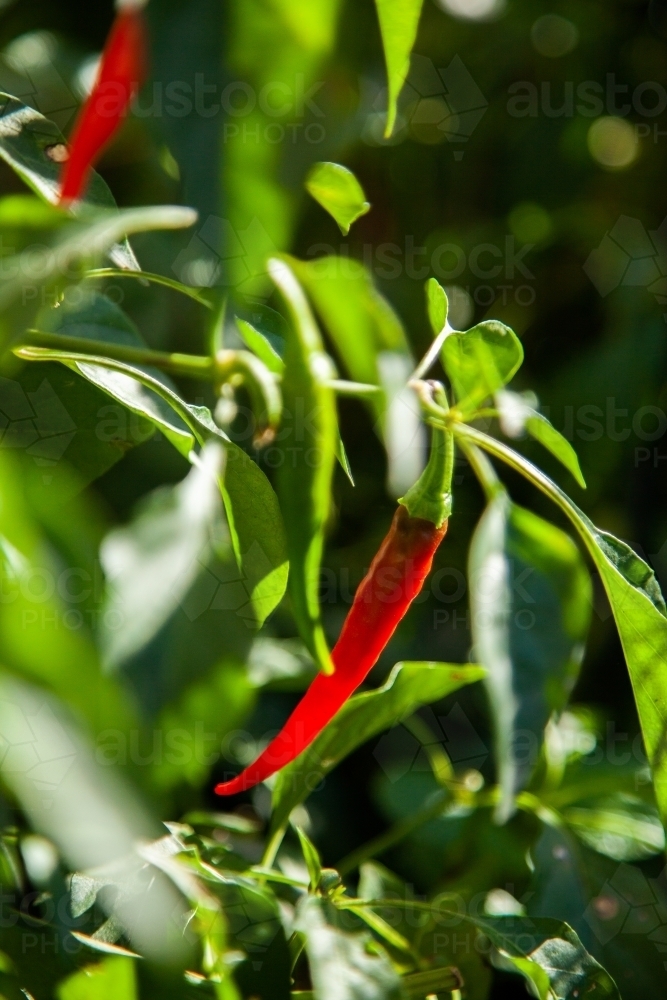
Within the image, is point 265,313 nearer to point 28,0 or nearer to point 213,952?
point 213,952

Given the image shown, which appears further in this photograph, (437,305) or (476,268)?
(476,268)

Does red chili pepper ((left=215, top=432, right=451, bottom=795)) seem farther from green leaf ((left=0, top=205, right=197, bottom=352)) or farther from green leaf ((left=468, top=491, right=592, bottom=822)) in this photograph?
green leaf ((left=0, top=205, right=197, bottom=352))

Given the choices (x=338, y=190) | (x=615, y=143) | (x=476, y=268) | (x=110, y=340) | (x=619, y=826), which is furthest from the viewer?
(x=615, y=143)

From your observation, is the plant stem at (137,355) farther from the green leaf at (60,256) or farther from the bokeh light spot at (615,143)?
the bokeh light spot at (615,143)

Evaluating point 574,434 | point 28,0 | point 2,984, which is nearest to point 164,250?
point 28,0

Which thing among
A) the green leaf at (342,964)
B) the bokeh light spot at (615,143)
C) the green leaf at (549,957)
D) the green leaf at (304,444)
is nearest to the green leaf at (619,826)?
the green leaf at (549,957)

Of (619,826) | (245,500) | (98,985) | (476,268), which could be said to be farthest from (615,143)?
(98,985)

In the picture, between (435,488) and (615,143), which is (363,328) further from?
(615,143)
